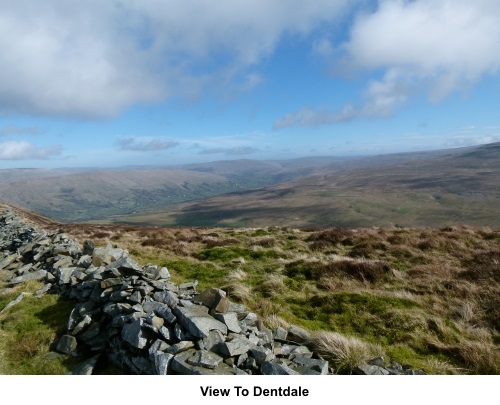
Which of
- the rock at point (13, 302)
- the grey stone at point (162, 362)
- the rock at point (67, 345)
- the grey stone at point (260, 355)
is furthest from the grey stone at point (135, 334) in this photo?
the rock at point (13, 302)

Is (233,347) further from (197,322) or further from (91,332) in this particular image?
(91,332)

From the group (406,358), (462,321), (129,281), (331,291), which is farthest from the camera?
(331,291)

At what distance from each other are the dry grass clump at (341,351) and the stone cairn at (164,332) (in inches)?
12.1

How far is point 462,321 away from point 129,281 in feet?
36.0

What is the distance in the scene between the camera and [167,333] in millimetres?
7523

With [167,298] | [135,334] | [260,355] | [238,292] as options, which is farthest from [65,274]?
[260,355]

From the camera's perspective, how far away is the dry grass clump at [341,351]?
758 centimetres

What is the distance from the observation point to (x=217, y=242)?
25.1 metres

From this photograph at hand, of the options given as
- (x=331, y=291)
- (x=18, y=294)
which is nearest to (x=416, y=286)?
(x=331, y=291)

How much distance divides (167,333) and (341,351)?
4.14 metres

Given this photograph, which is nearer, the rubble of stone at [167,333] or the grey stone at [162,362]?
the grey stone at [162,362]

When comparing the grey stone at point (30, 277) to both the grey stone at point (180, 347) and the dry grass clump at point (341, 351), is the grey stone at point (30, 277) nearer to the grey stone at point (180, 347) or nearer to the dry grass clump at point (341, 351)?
the grey stone at point (180, 347)

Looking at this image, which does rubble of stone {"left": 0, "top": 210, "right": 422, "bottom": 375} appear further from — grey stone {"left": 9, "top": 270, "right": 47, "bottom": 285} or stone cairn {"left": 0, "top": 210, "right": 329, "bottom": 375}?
grey stone {"left": 9, "top": 270, "right": 47, "bottom": 285}

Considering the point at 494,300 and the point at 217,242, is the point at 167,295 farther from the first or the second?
the point at 217,242
